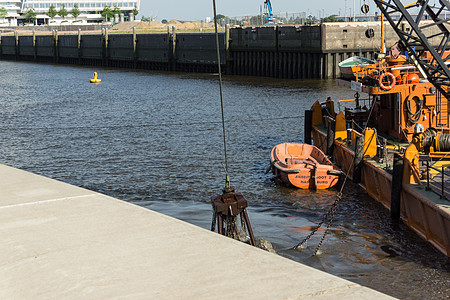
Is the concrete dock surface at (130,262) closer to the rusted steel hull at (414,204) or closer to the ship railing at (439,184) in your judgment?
the rusted steel hull at (414,204)

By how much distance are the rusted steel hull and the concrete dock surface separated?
315 inches

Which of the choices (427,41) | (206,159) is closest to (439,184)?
(427,41)

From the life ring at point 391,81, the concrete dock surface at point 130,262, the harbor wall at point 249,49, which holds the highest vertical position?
the harbor wall at point 249,49

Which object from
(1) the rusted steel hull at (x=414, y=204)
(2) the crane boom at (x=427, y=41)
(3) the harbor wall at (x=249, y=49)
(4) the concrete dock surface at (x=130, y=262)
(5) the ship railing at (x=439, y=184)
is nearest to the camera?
(4) the concrete dock surface at (x=130, y=262)

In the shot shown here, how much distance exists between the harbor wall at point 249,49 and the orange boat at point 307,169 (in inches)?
1286

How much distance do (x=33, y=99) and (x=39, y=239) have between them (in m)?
48.7

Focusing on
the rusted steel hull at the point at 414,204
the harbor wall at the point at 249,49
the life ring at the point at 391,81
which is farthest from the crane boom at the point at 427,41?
the harbor wall at the point at 249,49

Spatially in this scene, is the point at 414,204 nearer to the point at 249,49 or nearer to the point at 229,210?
the point at 229,210

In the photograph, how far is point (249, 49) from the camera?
69.4 meters

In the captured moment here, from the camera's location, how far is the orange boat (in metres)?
21.8

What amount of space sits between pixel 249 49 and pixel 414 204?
5455 centimetres

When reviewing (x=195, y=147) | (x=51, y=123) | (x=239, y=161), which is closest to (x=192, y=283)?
(x=239, y=161)

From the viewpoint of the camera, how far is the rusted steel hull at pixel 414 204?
14789mm

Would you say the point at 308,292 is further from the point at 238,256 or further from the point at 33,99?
the point at 33,99
